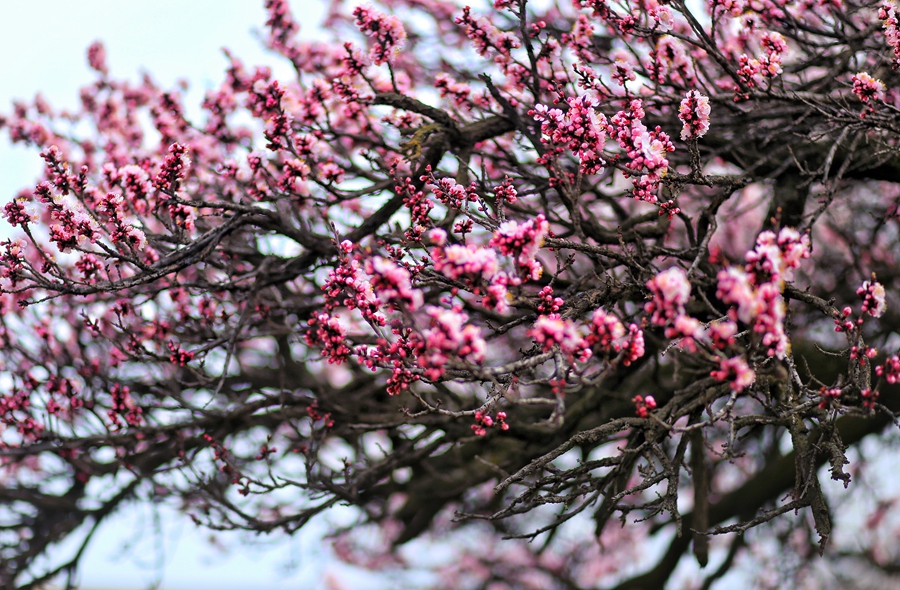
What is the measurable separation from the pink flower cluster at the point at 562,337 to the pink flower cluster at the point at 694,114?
148 cm

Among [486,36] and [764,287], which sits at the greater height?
[486,36]

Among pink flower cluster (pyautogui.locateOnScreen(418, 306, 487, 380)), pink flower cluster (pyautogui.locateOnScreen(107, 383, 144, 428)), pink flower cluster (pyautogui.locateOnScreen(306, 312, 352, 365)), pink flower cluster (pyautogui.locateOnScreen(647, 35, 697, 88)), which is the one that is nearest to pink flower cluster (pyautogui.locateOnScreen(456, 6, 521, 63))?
pink flower cluster (pyautogui.locateOnScreen(647, 35, 697, 88))

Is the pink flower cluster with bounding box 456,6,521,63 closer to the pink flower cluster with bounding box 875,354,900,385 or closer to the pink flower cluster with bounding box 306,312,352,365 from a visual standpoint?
the pink flower cluster with bounding box 306,312,352,365

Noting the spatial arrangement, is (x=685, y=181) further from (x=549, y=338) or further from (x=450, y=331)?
(x=450, y=331)

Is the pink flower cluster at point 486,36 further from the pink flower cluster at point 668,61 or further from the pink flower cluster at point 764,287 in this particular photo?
the pink flower cluster at point 764,287

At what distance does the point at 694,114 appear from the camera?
140 inches

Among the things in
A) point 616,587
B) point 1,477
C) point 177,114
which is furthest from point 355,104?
point 1,477

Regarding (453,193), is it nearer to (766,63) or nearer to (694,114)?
(694,114)

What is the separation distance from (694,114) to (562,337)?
1634 mm

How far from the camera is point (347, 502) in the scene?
202 inches

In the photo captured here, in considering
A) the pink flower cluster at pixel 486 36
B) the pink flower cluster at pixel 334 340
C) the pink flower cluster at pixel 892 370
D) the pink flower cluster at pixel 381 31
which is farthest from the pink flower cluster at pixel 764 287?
the pink flower cluster at pixel 381 31

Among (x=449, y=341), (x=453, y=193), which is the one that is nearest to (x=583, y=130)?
(x=453, y=193)

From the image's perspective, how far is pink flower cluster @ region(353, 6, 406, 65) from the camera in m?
4.82

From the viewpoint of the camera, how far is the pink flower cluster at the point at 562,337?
271cm
